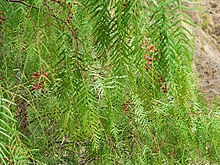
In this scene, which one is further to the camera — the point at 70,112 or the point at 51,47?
the point at 51,47

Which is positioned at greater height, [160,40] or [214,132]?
[160,40]

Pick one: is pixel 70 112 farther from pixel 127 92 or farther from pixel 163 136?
pixel 163 136

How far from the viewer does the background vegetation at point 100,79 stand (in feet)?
1.85

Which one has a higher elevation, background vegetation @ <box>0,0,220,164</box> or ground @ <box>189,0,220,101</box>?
background vegetation @ <box>0,0,220,164</box>

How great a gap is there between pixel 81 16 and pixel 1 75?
30cm

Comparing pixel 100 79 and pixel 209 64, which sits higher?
pixel 100 79

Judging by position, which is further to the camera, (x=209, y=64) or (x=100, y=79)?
(x=209, y=64)

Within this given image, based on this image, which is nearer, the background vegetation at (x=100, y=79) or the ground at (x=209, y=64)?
the background vegetation at (x=100, y=79)

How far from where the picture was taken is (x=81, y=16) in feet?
3.43

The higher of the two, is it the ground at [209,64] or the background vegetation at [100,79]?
the background vegetation at [100,79]

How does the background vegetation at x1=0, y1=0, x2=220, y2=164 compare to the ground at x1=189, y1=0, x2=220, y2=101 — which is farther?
the ground at x1=189, y1=0, x2=220, y2=101

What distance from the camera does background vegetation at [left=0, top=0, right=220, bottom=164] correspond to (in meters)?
0.56

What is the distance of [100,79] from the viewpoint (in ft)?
2.87

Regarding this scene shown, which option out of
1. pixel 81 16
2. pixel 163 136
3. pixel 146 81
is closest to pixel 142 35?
pixel 146 81
